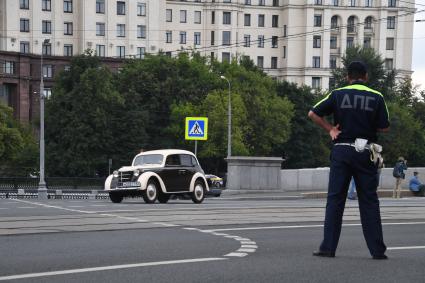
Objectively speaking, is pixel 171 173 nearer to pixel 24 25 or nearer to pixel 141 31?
pixel 24 25

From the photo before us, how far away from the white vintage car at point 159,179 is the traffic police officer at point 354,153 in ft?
53.0

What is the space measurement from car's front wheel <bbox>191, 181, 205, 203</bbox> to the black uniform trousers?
17.2 m

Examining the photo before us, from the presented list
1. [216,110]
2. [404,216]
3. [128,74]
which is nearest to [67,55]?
[128,74]

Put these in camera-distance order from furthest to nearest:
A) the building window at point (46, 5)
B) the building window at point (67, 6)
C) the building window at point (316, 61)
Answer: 1. the building window at point (316, 61)
2. the building window at point (67, 6)
3. the building window at point (46, 5)

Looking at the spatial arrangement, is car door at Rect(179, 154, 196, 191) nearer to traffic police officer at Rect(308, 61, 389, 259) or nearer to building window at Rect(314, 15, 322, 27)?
traffic police officer at Rect(308, 61, 389, 259)

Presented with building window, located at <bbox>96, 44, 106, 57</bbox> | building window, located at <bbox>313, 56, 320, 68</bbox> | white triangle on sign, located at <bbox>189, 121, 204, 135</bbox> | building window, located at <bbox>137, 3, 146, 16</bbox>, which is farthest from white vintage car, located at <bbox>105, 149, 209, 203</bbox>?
building window, located at <bbox>313, 56, 320, 68</bbox>

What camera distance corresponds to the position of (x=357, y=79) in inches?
326

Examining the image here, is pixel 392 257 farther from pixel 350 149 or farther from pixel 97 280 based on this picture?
pixel 97 280

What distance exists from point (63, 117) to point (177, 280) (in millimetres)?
64315

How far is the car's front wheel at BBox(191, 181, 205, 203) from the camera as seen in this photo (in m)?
25.4

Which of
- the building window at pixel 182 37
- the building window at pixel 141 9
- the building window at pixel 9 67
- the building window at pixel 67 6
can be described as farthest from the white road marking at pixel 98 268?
the building window at pixel 182 37

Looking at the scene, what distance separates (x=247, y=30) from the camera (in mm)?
129250

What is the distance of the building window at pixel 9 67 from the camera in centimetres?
9688

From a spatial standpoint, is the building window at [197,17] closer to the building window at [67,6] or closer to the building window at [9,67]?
the building window at [67,6]
